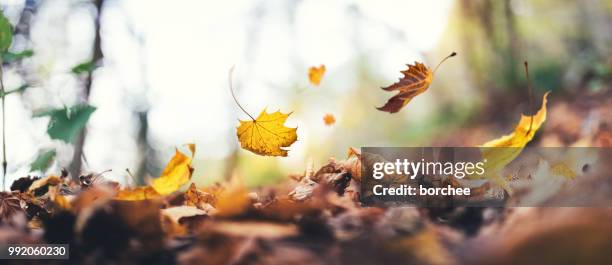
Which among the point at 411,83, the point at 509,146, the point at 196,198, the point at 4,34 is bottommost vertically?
the point at 196,198

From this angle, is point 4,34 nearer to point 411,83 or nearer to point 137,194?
point 137,194

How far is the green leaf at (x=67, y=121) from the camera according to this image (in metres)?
1.13

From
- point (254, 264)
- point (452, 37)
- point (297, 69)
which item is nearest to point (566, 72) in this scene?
point (452, 37)

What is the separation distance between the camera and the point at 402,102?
3.12 ft

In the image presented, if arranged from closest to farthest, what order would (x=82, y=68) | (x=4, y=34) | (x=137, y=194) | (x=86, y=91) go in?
(x=137, y=194) → (x=4, y=34) → (x=82, y=68) → (x=86, y=91)

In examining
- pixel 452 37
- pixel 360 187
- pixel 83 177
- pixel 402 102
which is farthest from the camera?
pixel 452 37

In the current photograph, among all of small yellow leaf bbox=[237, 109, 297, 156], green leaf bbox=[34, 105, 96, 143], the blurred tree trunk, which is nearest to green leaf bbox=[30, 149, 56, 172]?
green leaf bbox=[34, 105, 96, 143]

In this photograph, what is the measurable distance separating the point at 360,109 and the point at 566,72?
6048mm

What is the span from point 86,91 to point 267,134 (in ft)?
4.79

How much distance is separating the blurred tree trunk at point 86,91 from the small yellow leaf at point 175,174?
1.02 m

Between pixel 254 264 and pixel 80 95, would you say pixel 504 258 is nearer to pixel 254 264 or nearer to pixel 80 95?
pixel 254 264

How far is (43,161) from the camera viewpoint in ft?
3.99

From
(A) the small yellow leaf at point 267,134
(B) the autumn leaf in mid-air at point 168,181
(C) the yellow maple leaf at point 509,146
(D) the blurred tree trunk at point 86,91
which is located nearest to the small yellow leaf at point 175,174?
(B) the autumn leaf in mid-air at point 168,181

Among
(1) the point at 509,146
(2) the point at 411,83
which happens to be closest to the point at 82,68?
(2) the point at 411,83
